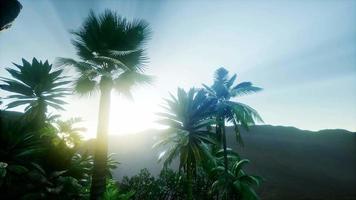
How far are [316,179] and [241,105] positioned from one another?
3562cm

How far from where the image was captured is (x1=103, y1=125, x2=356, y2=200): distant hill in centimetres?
4778

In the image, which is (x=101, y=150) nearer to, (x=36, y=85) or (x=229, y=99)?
(x=36, y=85)

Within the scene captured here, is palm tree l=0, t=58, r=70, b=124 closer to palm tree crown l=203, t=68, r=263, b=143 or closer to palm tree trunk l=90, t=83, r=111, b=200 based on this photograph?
palm tree trunk l=90, t=83, r=111, b=200

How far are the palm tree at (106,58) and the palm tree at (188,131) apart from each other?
6257 millimetres

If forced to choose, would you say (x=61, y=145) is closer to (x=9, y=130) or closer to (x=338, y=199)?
(x=9, y=130)

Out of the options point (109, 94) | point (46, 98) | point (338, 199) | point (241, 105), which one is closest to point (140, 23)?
point (109, 94)

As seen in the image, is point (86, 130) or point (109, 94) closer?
point (109, 94)

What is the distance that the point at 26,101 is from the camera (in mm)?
16812

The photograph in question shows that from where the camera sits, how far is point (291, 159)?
66.1m

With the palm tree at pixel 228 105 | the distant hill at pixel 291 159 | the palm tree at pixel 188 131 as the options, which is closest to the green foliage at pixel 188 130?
the palm tree at pixel 188 131

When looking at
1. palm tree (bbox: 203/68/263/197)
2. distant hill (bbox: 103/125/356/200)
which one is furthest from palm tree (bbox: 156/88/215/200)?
distant hill (bbox: 103/125/356/200)

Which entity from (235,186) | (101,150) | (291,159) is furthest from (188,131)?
(291,159)

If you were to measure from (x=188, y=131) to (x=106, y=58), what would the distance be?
8.51 m

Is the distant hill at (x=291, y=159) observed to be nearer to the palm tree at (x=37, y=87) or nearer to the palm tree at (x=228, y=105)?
the palm tree at (x=228, y=105)
